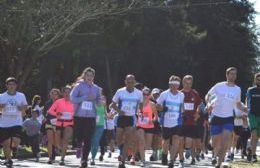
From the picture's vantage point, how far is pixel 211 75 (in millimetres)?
53531

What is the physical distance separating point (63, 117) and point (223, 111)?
Answer: 16.1 ft

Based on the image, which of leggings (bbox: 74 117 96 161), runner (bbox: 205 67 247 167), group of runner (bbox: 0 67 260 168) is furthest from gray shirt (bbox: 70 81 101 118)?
runner (bbox: 205 67 247 167)

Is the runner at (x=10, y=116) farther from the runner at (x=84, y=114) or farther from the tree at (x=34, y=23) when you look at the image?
the tree at (x=34, y=23)

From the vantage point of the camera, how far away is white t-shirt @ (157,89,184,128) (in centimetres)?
1490

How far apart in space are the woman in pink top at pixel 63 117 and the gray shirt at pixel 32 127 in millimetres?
2234

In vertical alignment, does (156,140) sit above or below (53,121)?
below

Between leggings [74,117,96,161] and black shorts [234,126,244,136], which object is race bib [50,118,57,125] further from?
black shorts [234,126,244,136]

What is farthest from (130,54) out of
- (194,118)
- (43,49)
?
(194,118)

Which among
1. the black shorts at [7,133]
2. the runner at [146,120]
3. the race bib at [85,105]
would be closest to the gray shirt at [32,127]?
the runner at [146,120]

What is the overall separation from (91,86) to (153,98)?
5.00 metres

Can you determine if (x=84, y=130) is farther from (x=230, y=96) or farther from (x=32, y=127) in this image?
(x=32, y=127)

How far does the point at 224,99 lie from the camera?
1366cm

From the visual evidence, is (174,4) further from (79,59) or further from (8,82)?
(8,82)

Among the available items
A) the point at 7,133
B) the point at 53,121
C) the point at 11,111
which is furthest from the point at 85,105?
the point at 53,121
